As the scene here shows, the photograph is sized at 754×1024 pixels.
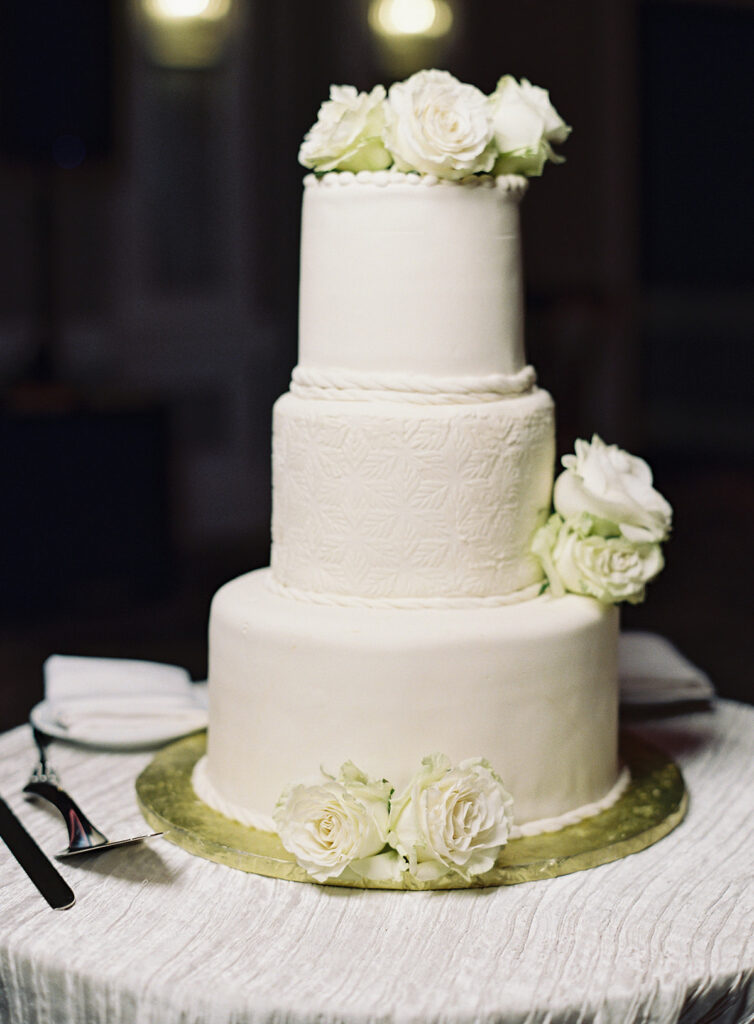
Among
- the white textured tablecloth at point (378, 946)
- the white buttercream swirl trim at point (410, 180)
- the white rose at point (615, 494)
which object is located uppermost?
the white buttercream swirl trim at point (410, 180)

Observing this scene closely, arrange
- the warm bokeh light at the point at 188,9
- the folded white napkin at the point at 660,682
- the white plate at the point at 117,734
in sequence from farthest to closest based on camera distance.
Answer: the warm bokeh light at the point at 188,9, the folded white napkin at the point at 660,682, the white plate at the point at 117,734

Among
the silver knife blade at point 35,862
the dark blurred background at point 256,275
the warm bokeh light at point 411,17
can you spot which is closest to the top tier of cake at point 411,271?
the silver knife blade at point 35,862

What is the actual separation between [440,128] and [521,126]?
5.4 inches

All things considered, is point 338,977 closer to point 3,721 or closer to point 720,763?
point 720,763

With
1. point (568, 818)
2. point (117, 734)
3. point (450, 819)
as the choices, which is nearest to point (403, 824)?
point (450, 819)

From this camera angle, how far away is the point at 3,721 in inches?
150

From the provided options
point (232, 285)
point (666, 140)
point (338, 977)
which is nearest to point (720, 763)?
point (338, 977)

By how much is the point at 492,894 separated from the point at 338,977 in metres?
0.28

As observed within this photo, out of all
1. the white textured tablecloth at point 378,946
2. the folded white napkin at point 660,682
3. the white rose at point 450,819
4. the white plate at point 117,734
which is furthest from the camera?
the folded white napkin at point 660,682

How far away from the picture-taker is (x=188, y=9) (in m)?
5.80

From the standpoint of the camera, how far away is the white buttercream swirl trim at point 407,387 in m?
1.71

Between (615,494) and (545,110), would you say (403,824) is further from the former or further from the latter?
(545,110)

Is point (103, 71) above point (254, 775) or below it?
above

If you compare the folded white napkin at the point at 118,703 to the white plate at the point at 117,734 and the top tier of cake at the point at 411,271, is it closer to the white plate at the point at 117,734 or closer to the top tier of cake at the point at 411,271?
the white plate at the point at 117,734
